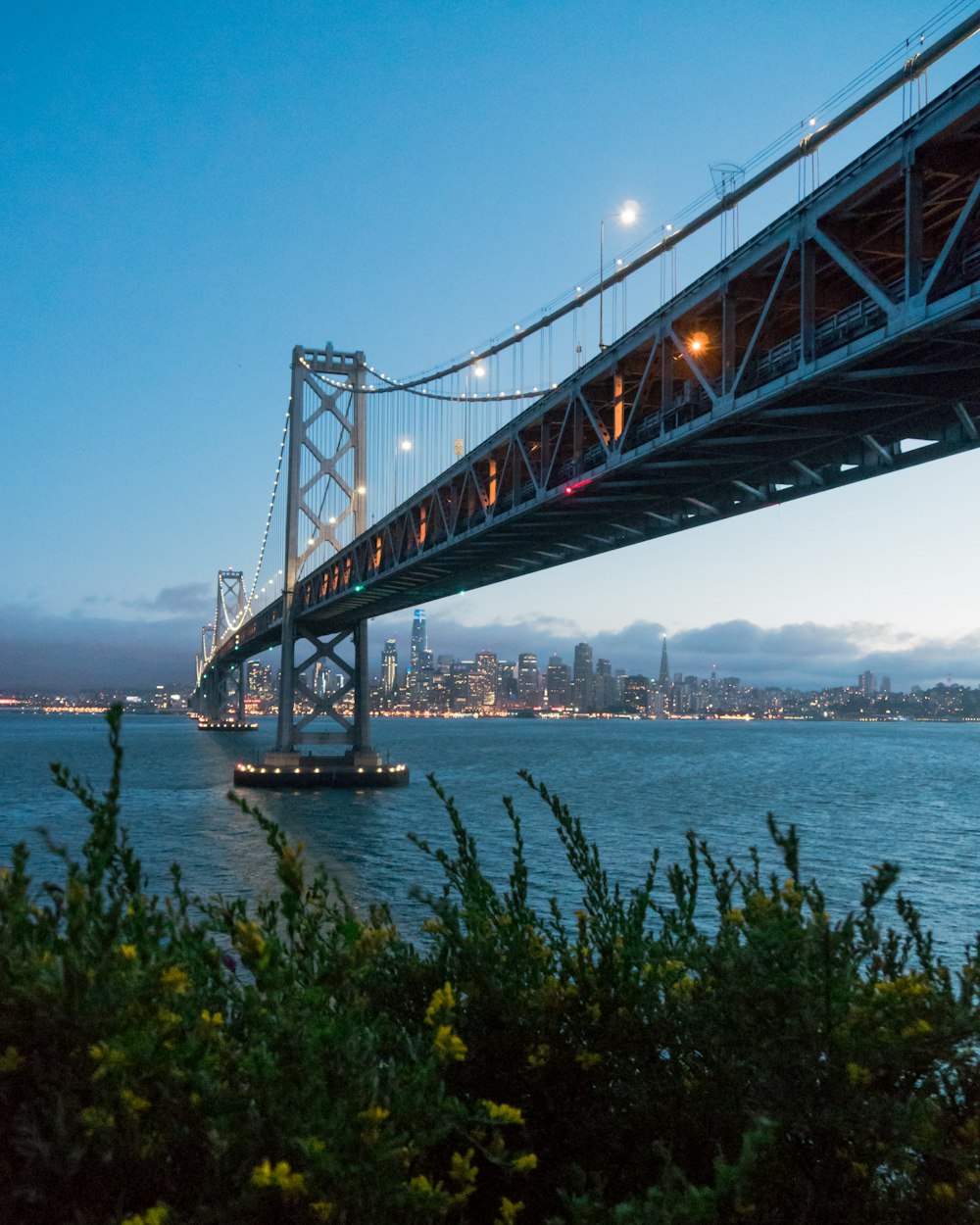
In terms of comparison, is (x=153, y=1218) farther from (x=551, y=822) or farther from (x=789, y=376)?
(x=551, y=822)

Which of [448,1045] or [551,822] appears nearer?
[448,1045]

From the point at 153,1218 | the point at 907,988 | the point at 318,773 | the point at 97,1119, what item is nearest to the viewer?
the point at 153,1218

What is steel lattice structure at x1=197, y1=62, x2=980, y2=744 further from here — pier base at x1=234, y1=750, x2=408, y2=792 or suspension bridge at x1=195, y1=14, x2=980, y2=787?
pier base at x1=234, y1=750, x2=408, y2=792

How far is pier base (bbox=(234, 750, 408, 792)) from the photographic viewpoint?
4522 centimetres

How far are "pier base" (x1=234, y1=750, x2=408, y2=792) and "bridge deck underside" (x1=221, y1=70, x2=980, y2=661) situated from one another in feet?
62.8

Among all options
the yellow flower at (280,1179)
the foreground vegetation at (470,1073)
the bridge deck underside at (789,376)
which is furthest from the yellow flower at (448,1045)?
the bridge deck underside at (789,376)

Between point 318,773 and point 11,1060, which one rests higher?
point 11,1060

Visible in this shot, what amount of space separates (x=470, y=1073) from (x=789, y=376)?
1280cm

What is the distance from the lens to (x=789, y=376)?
14.5 m

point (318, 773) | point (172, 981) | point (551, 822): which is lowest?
point (551, 822)

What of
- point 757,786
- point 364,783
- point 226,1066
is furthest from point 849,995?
point 757,786

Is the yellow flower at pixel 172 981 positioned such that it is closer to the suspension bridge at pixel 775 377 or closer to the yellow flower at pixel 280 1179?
the yellow flower at pixel 280 1179

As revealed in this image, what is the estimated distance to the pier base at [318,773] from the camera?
45.2 metres

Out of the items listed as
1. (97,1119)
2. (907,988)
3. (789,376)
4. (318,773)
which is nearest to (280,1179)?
(97,1119)
